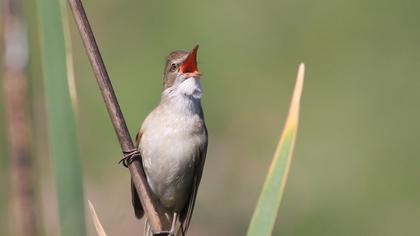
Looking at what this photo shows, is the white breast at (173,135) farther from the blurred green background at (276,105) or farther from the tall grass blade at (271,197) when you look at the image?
the blurred green background at (276,105)

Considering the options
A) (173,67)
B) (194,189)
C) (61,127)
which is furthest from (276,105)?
(61,127)

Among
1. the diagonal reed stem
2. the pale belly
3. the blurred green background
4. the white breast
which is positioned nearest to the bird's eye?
the white breast

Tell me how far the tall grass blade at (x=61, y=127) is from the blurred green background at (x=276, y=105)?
4.73 meters

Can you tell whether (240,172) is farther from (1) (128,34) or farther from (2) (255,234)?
(2) (255,234)

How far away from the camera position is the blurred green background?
320 inches

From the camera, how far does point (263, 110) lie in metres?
9.23

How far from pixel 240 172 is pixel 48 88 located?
5951mm

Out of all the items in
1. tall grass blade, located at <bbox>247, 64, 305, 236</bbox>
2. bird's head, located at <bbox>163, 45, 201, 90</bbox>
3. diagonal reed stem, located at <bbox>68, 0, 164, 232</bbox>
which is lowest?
tall grass blade, located at <bbox>247, 64, 305, 236</bbox>

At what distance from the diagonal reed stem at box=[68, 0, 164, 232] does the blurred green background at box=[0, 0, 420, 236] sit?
4.02 m

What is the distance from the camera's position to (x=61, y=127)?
259cm

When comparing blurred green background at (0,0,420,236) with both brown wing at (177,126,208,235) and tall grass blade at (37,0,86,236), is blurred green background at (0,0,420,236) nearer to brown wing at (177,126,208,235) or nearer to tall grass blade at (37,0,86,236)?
brown wing at (177,126,208,235)

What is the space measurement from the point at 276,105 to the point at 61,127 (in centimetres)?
675

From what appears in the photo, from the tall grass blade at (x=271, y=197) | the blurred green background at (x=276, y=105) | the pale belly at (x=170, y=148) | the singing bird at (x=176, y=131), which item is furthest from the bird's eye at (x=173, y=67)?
the blurred green background at (x=276, y=105)

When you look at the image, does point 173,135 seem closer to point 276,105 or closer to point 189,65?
point 189,65
